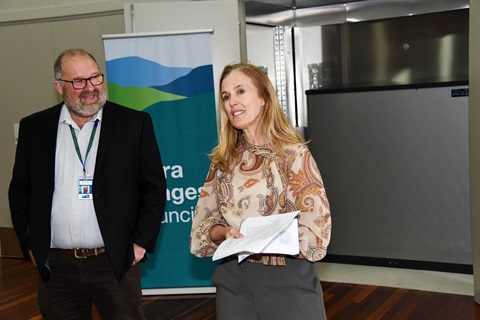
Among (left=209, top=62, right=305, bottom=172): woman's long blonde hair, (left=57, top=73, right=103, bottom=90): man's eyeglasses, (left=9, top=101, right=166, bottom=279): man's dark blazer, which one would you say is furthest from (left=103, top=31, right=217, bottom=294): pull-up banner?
(left=209, top=62, right=305, bottom=172): woman's long blonde hair

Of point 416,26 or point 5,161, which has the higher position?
point 416,26

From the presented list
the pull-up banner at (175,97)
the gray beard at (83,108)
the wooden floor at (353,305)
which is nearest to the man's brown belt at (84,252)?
the gray beard at (83,108)

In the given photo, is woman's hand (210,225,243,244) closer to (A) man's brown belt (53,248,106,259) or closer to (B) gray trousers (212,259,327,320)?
(B) gray trousers (212,259,327,320)

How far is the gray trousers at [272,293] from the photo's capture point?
208 cm

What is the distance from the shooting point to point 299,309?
207 cm

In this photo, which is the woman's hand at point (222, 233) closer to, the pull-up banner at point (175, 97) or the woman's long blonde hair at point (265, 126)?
the woman's long blonde hair at point (265, 126)

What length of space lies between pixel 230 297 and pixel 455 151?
3845 millimetres

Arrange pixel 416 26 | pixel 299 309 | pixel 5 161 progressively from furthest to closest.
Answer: pixel 5 161 → pixel 416 26 → pixel 299 309

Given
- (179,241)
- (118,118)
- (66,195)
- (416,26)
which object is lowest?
(179,241)

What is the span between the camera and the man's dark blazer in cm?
277

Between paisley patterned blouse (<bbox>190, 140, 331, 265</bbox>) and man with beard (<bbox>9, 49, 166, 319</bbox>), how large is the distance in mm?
745

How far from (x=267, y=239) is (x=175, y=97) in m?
3.22

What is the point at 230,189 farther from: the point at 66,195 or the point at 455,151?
the point at 455,151

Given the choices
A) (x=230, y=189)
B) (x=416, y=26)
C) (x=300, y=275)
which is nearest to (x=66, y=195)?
(x=230, y=189)
